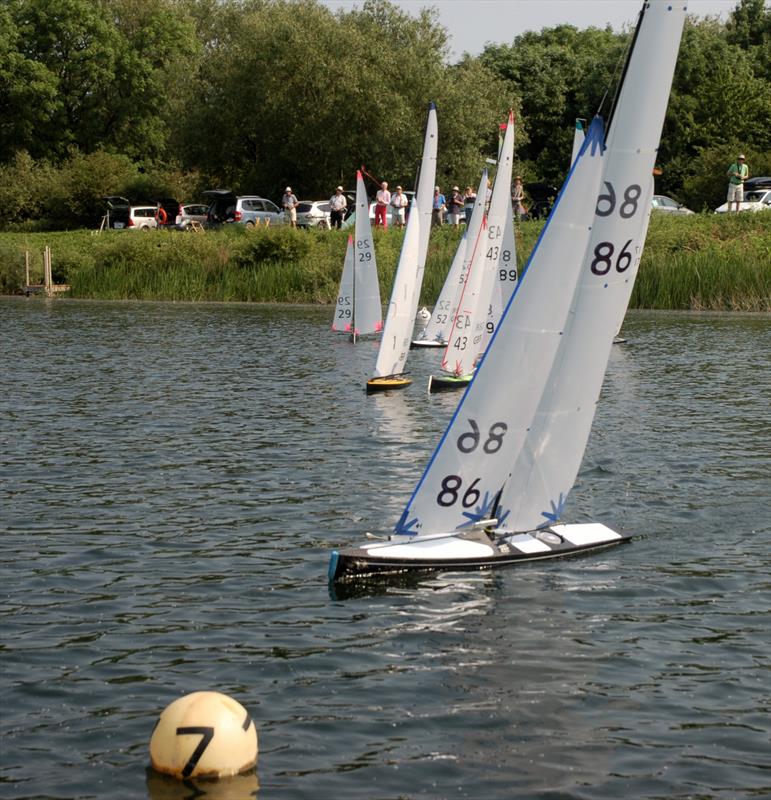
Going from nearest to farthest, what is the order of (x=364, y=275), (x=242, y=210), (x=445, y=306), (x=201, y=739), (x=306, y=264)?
(x=201, y=739), (x=445, y=306), (x=364, y=275), (x=306, y=264), (x=242, y=210)

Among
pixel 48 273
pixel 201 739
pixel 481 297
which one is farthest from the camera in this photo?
pixel 48 273

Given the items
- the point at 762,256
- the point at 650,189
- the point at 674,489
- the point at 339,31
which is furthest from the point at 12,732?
the point at 339,31

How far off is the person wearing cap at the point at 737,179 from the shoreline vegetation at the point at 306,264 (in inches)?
35.2

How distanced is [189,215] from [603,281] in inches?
2624

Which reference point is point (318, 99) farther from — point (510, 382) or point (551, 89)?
point (510, 382)

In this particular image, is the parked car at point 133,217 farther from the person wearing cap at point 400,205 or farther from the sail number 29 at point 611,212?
the sail number 29 at point 611,212

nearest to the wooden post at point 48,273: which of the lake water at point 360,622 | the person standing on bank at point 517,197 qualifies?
the person standing on bank at point 517,197

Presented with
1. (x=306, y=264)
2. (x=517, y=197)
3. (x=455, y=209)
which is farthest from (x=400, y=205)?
(x=517, y=197)

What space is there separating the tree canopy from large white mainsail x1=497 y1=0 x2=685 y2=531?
2313 inches

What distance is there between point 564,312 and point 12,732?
718 cm

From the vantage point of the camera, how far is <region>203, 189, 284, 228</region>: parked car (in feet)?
243

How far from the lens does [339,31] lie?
78875 millimetres

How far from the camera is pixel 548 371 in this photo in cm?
1590

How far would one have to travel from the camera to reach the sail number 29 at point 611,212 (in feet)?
49.4
